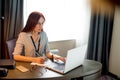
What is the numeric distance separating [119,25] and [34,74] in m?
2.07

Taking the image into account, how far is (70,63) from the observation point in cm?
157

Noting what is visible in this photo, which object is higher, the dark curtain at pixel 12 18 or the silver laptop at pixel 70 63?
the dark curtain at pixel 12 18

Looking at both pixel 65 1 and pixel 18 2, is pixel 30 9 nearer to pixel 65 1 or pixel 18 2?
pixel 18 2

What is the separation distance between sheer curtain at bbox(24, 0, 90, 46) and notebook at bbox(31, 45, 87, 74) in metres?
1.37

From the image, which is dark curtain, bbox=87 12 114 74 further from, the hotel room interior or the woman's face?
the woman's face

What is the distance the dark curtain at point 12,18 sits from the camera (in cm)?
282

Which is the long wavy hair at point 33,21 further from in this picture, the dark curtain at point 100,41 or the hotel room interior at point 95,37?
the dark curtain at point 100,41

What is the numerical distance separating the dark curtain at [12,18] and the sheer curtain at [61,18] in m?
0.13

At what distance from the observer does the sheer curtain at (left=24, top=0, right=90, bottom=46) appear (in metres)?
3.02

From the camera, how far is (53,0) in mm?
3080

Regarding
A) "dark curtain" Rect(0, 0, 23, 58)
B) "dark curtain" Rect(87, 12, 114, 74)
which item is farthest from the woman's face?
"dark curtain" Rect(87, 12, 114, 74)

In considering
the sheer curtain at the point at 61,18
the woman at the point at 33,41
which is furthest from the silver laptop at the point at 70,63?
the sheer curtain at the point at 61,18

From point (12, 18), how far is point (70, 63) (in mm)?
A: 1565

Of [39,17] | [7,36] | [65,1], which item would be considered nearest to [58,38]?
[65,1]
